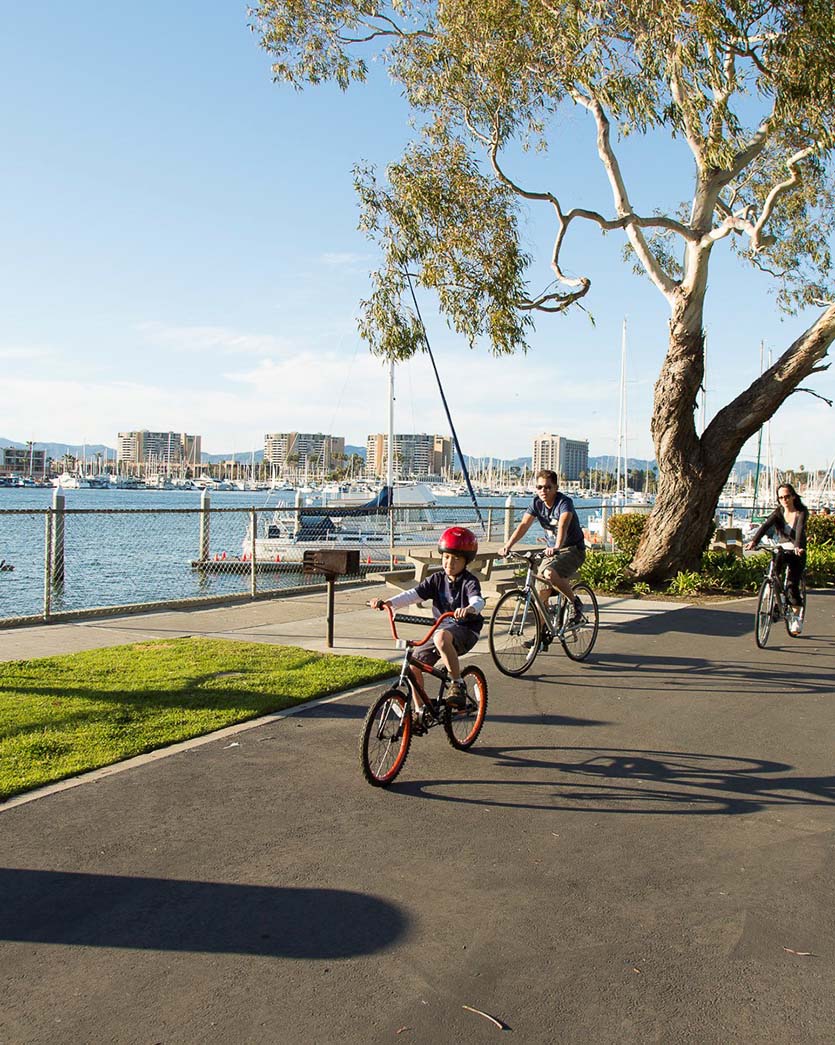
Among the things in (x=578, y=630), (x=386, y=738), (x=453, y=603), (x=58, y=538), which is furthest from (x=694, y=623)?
(x=58, y=538)

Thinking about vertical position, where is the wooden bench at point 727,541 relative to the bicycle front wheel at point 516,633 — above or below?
above

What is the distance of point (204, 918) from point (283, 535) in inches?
1158

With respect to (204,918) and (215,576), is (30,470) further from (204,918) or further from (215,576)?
(204,918)

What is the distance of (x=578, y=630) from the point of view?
10.0 metres

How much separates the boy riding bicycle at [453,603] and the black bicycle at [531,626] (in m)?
2.43

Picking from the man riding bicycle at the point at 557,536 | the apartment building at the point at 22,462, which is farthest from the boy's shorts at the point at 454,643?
the apartment building at the point at 22,462

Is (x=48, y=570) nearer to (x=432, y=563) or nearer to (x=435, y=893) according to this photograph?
(x=432, y=563)

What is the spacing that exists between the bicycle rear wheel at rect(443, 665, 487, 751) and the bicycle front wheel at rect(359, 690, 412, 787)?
0.68m

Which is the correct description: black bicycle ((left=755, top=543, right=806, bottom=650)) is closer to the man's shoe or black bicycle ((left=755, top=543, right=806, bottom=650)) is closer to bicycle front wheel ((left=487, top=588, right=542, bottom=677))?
bicycle front wheel ((left=487, top=588, right=542, bottom=677))

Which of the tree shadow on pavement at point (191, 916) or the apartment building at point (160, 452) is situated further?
the apartment building at point (160, 452)

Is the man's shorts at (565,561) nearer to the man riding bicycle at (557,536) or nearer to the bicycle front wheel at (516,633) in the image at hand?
the man riding bicycle at (557,536)

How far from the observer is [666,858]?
4848 mm

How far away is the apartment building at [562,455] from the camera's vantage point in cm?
11114

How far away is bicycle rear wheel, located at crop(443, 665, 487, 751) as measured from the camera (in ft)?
21.5
